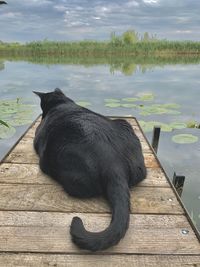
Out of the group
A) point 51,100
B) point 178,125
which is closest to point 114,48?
point 178,125

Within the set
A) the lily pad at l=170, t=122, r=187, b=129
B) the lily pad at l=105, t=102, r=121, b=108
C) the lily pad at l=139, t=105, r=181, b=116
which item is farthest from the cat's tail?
the lily pad at l=105, t=102, r=121, b=108

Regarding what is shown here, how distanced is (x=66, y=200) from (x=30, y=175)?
504mm

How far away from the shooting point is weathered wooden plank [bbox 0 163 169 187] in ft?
6.95

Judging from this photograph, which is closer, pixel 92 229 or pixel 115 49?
pixel 92 229

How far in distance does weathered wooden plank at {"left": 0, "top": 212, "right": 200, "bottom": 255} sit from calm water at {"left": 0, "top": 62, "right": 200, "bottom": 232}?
1.29 meters

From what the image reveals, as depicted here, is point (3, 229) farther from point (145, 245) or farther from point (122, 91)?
point (122, 91)

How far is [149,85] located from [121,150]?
26.2 ft

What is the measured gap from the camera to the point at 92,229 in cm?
154

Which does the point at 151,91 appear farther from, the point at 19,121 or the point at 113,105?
the point at 19,121

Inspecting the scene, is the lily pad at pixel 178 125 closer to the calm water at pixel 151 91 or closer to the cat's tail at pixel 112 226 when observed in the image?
the calm water at pixel 151 91

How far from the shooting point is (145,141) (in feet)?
10.7

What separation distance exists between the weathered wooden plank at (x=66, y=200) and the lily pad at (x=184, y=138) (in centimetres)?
241

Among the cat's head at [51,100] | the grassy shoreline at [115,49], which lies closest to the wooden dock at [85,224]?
the cat's head at [51,100]

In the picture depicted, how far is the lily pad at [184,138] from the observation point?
435 centimetres
